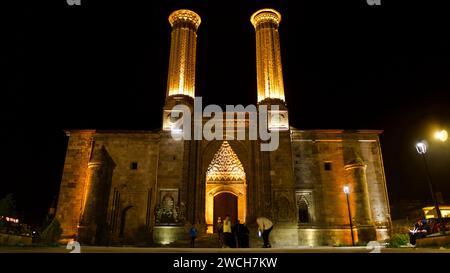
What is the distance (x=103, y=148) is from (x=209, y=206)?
296 inches

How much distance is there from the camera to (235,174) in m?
21.4

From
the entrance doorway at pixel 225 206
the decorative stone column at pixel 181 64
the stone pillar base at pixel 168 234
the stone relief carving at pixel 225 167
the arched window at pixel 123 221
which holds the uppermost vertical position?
the decorative stone column at pixel 181 64

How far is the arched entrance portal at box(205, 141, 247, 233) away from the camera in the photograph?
69.1 feet

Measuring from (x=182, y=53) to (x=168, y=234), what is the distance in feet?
38.4

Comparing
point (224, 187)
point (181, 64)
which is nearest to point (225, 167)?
point (224, 187)

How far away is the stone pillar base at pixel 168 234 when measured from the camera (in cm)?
1834

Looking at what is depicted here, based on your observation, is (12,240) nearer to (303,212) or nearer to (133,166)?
(133,166)

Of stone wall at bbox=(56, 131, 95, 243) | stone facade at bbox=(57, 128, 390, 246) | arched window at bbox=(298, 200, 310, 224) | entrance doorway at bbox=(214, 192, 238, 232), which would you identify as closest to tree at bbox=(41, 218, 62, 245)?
stone facade at bbox=(57, 128, 390, 246)

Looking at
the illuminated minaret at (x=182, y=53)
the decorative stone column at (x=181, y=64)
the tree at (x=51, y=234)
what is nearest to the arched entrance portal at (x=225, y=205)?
the decorative stone column at (x=181, y=64)

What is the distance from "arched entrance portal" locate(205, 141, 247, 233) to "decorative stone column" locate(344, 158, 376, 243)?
629 cm

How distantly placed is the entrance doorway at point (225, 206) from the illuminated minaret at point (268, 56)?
6596 millimetres

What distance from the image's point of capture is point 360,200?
19406 mm
